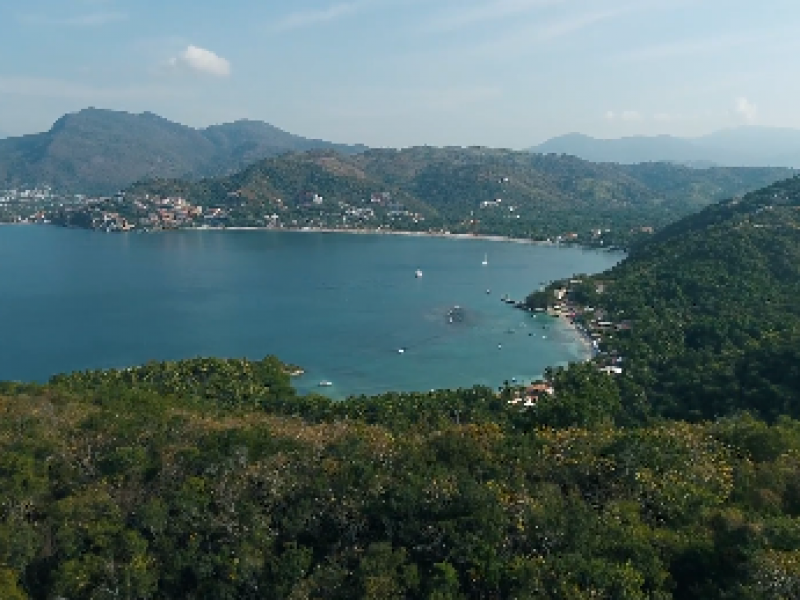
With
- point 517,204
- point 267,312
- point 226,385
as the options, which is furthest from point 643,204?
point 226,385

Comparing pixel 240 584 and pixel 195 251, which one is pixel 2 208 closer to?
pixel 195 251

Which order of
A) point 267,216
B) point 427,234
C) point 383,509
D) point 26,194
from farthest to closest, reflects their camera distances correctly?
point 26,194
point 267,216
point 427,234
point 383,509

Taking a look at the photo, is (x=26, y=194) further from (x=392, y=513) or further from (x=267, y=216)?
(x=392, y=513)

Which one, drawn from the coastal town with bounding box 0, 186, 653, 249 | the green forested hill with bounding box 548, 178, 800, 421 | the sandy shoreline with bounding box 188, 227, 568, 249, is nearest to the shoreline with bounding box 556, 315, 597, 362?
the green forested hill with bounding box 548, 178, 800, 421

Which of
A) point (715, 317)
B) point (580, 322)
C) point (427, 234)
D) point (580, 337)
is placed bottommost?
point (580, 337)

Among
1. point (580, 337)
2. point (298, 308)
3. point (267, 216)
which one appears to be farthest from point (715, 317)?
→ point (267, 216)
